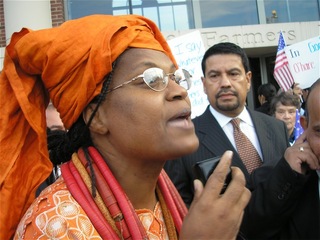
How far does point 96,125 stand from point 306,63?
4478 mm

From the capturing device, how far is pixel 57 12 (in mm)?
10258

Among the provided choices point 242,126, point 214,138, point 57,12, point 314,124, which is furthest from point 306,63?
point 57,12

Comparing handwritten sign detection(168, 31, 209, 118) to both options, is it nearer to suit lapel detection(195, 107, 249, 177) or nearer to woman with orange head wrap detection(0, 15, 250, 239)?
suit lapel detection(195, 107, 249, 177)

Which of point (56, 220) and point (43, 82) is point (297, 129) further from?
point (56, 220)

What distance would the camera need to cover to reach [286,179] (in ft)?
6.55

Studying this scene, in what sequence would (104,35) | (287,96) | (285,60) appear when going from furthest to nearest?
(285,60) < (287,96) < (104,35)

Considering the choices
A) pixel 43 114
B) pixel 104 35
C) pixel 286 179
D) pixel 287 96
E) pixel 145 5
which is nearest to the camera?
pixel 104 35

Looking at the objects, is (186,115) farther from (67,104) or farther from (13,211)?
(13,211)

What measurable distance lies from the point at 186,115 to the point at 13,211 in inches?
27.4

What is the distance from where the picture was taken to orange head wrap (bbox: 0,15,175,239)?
5.25 ft

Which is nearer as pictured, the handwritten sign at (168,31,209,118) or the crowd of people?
the crowd of people

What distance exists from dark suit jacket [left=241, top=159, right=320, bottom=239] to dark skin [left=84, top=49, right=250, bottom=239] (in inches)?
21.6

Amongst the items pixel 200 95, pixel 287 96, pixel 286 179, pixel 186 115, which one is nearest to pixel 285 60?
pixel 287 96

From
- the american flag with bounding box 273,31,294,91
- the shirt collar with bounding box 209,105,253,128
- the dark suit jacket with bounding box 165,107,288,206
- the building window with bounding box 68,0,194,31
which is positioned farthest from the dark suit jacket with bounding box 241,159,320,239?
the building window with bounding box 68,0,194,31
